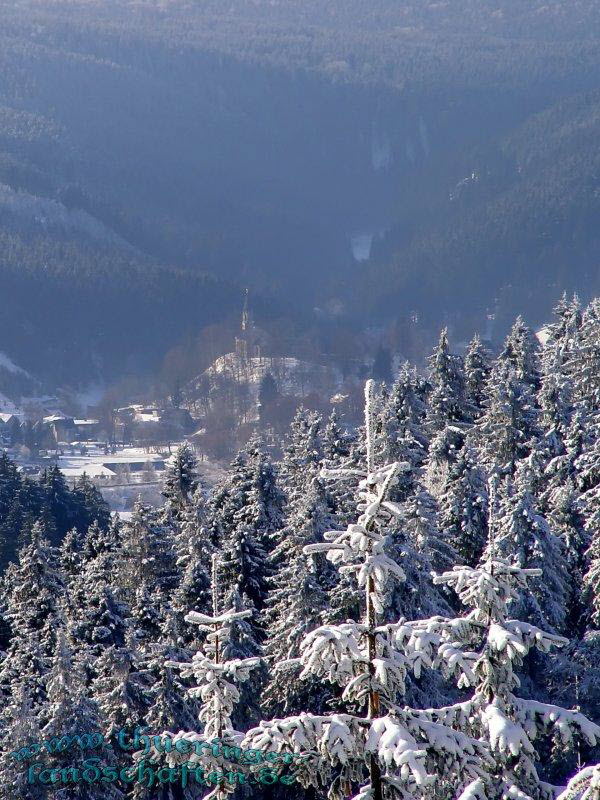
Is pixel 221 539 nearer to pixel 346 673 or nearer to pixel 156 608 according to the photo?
pixel 156 608

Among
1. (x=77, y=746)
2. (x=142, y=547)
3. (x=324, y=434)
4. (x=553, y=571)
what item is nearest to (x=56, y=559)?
(x=142, y=547)

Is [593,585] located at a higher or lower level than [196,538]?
lower

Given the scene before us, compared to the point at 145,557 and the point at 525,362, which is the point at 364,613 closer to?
the point at 145,557

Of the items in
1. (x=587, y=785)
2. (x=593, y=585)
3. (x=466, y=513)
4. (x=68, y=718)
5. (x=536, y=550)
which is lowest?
(x=587, y=785)

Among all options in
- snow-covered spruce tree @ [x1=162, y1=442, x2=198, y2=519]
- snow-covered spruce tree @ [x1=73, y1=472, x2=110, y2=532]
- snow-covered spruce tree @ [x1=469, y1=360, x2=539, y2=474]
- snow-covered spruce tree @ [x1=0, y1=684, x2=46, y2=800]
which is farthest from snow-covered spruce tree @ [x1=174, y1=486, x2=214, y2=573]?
snow-covered spruce tree @ [x1=73, y1=472, x2=110, y2=532]

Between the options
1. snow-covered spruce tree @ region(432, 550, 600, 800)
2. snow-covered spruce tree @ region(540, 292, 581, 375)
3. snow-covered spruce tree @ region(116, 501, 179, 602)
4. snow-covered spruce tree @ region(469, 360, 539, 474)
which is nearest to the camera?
snow-covered spruce tree @ region(432, 550, 600, 800)

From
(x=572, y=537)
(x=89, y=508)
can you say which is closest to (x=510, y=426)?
(x=572, y=537)

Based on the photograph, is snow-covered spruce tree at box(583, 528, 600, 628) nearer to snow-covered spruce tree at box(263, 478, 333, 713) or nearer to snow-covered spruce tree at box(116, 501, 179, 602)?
snow-covered spruce tree at box(263, 478, 333, 713)
